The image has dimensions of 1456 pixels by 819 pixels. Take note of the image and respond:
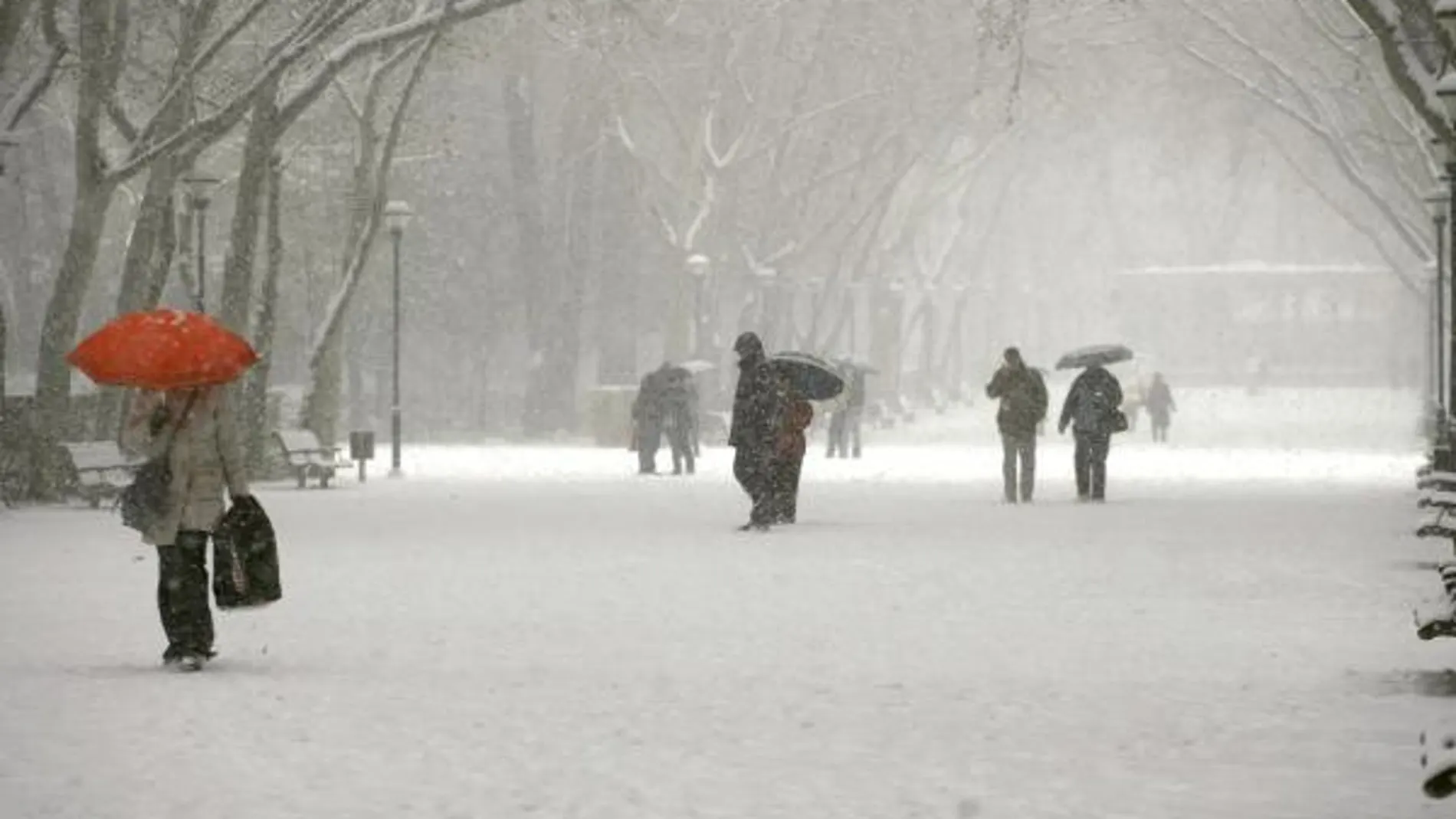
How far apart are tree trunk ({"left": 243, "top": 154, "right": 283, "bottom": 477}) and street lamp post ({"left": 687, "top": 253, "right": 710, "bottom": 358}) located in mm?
18508

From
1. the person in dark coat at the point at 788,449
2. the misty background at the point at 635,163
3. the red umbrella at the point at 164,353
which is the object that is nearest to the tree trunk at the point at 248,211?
the misty background at the point at 635,163

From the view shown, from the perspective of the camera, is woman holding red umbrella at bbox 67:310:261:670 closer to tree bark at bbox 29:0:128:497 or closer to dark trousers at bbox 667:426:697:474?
tree bark at bbox 29:0:128:497

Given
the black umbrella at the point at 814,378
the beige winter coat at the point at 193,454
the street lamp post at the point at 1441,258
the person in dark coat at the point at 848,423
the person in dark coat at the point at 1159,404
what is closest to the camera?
the beige winter coat at the point at 193,454

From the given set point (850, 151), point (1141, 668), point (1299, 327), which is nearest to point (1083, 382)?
point (1141, 668)

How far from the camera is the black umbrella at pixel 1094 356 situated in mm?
35344

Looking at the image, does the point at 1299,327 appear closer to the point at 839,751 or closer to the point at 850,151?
the point at 850,151

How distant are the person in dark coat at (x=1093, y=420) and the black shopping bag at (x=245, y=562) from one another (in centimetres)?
1970

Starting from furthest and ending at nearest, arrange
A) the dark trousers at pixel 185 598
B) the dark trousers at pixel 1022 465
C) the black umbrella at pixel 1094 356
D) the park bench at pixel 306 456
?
the park bench at pixel 306 456
the black umbrella at pixel 1094 356
the dark trousers at pixel 1022 465
the dark trousers at pixel 185 598

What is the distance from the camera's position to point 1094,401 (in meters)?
33.9

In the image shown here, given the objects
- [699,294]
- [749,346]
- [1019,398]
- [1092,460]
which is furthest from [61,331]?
[699,294]

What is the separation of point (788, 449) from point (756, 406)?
626 millimetres

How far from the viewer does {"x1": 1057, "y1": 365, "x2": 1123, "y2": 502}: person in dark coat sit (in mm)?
33906

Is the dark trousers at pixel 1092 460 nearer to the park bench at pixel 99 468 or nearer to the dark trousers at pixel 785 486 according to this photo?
the dark trousers at pixel 785 486

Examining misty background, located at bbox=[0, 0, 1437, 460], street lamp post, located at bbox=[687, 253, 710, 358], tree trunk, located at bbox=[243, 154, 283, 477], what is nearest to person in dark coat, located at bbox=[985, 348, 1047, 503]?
misty background, located at bbox=[0, 0, 1437, 460]
